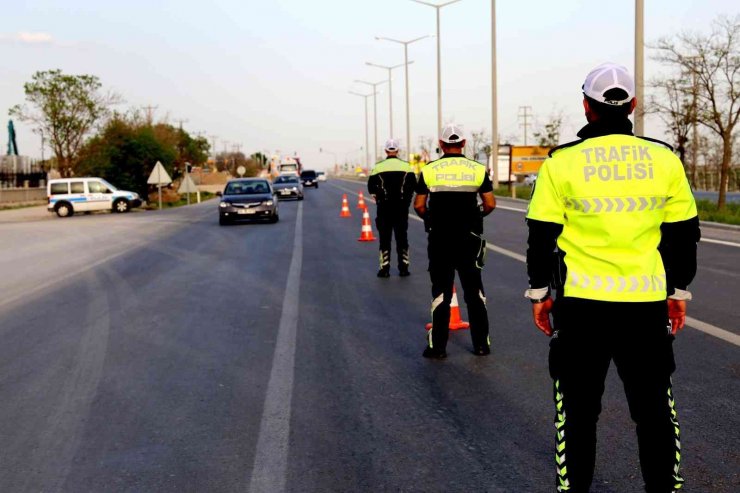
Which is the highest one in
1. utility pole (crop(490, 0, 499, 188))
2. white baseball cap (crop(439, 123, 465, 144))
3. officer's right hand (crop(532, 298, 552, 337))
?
utility pole (crop(490, 0, 499, 188))

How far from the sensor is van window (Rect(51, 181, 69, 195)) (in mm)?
38625

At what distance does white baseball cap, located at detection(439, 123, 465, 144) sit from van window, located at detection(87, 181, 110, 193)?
115 feet

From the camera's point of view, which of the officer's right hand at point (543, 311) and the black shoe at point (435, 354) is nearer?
the officer's right hand at point (543, 311)

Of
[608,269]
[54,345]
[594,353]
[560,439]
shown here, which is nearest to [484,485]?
[560,439]

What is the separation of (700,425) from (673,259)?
1.85 metres

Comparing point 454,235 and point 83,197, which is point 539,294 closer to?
point 454,235

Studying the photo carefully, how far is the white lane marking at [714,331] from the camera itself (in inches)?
285

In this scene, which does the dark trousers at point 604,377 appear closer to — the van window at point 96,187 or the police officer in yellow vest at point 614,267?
the police officer in yellow vest at point 614,267

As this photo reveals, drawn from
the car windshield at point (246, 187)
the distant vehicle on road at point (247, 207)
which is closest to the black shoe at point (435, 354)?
the distant vehicle on road at point (247, 207)

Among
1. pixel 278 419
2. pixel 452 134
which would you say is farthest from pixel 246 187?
pixel 278 419

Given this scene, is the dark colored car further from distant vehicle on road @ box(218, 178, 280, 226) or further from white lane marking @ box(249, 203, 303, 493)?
white lane marking @ box(249, 203, 303, 493)

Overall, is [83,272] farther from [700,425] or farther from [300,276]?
[700,425]

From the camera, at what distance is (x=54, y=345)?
7695mm

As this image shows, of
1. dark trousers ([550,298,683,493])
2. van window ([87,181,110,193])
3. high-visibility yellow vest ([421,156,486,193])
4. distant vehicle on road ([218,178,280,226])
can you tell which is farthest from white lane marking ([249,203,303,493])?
van window ([87,181,110,193])
